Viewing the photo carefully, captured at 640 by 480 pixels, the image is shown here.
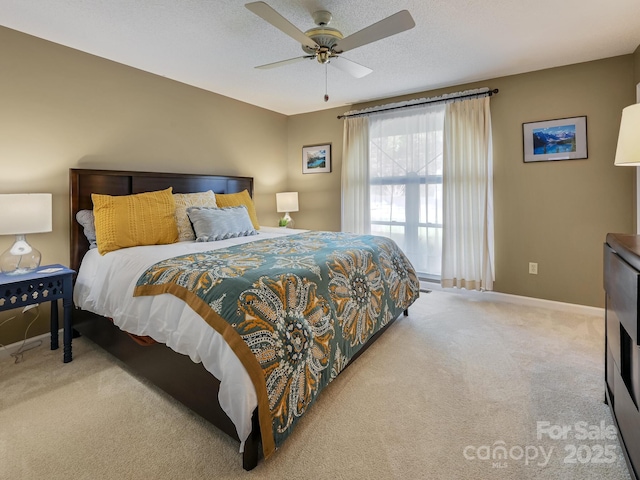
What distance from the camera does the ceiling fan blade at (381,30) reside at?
1.79 m

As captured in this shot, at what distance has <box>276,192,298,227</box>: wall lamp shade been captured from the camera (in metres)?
4.66

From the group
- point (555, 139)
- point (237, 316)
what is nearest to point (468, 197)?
point (555, 139)

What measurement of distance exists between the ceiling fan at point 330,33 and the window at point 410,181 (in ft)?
5.22

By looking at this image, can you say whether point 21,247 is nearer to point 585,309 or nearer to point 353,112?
point 353,112

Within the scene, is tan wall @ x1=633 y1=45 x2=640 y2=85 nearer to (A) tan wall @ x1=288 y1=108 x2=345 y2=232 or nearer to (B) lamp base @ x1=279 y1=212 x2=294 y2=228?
(A) tan wall @ x1=288 y1=108 x2=345 y2=232

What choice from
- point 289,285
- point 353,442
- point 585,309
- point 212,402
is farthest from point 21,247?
point 585,309

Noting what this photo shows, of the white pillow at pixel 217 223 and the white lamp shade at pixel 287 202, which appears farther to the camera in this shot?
the white lamp shade at pixel 287 202

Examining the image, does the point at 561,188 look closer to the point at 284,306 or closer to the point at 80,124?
the point at 284,306

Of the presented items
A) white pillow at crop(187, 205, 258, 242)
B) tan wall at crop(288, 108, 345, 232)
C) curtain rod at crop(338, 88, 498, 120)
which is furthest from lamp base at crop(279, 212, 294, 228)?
curtain rod at crop(338, 88, 498, 120)

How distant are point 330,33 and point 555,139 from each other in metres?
2.52

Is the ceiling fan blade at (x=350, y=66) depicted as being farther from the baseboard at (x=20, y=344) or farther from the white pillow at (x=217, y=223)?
the baseboard at (x=20, y=344)

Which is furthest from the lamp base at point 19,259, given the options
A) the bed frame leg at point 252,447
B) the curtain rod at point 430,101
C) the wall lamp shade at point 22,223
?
the curtain rod at point 430,101

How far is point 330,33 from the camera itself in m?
2.30

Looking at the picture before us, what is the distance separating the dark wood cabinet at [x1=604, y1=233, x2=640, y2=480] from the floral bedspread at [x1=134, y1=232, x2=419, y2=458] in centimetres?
128
